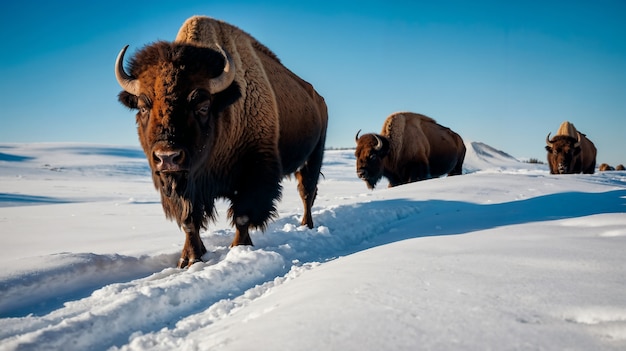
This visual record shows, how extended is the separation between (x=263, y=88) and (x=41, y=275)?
2.84 meters

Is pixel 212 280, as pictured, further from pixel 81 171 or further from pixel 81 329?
pixel 81 171

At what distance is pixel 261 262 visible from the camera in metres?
2.88

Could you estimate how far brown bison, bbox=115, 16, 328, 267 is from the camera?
3057 mm

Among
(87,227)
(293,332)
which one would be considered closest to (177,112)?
(293,332)

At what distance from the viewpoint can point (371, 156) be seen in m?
11.2

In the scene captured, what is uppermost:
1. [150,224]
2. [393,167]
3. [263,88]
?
[263,88]

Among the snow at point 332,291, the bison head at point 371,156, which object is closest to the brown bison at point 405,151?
the bison head at point 371,156

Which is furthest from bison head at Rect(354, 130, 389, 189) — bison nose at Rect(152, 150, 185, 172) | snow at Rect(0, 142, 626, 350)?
bison nose at Rect(152, 150, 185, 172)

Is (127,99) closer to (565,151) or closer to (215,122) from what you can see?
(215,122)

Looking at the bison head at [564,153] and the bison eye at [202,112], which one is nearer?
the bison eye at [202,112]

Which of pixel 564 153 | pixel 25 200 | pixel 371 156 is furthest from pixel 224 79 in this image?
pixel 564 153

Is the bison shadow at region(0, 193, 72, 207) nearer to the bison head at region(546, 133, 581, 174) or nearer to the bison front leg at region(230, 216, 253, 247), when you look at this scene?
the bison front leg at region(230, 216, 253, 247)

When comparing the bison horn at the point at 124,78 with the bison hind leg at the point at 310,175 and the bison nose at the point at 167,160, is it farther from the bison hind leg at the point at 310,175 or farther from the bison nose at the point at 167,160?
the bison hind leg at the point at 310,175

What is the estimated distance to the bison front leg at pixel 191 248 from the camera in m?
3.29
